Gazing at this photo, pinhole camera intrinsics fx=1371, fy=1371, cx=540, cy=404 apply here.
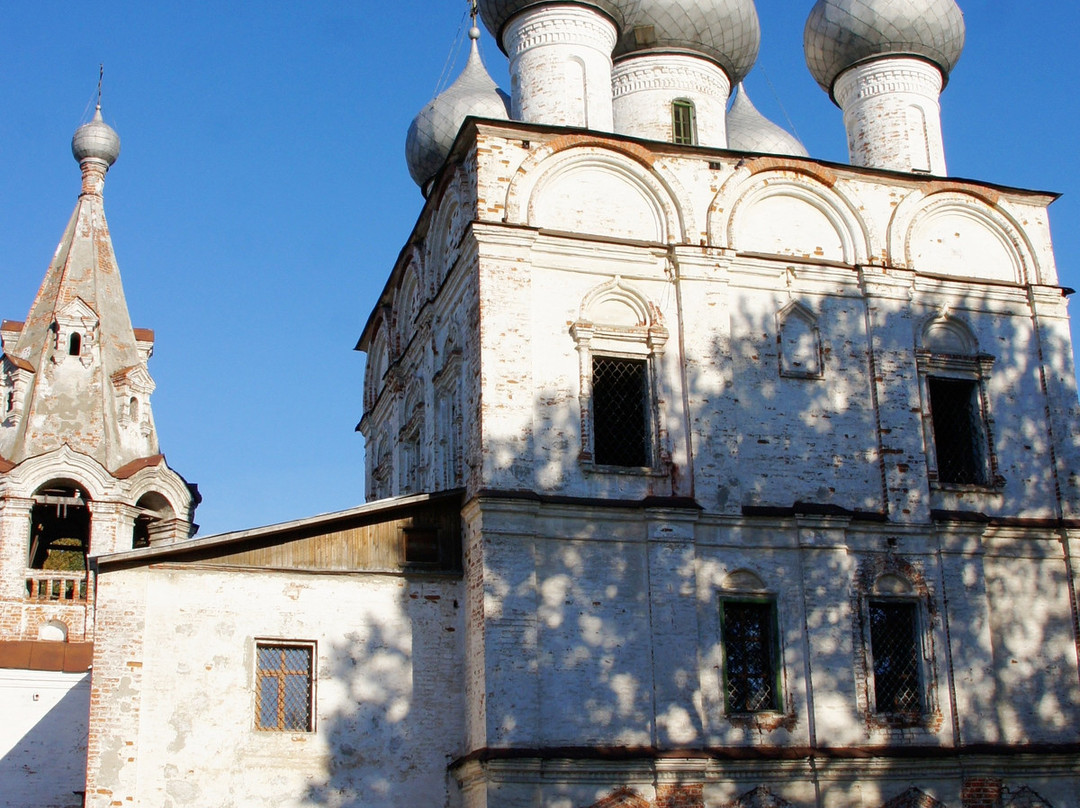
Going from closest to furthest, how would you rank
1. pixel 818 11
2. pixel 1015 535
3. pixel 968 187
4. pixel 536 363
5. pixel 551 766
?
pixel 551 766 < pixel 536 363 < pixel 1015 535 < pixel 968 187 < pixel 818 11

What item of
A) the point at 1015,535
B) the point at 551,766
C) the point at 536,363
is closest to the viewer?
the point at 551,766

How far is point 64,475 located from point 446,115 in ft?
23.2

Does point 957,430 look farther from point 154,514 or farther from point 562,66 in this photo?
point 154,514

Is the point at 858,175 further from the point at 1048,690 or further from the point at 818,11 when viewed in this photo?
the point at 1048,690

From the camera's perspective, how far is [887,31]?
17266 millimetres

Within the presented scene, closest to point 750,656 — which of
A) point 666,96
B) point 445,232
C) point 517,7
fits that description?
point 445,232

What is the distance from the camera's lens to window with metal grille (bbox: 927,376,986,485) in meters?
14.6

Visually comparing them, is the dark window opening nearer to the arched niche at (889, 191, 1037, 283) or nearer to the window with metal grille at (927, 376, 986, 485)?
the window with metal grille at (927, 376, 986, 485)

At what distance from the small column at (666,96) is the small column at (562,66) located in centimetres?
88

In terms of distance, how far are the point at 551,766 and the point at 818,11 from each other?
34.8ft

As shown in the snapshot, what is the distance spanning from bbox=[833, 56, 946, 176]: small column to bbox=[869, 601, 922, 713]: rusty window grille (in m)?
5.92

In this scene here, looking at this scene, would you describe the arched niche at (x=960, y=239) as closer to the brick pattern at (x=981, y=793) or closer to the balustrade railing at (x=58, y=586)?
the brick pattern at (x=981, y=793)

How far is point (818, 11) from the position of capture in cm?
1775

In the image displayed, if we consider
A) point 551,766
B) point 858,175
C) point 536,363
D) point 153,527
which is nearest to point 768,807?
point 551,766
